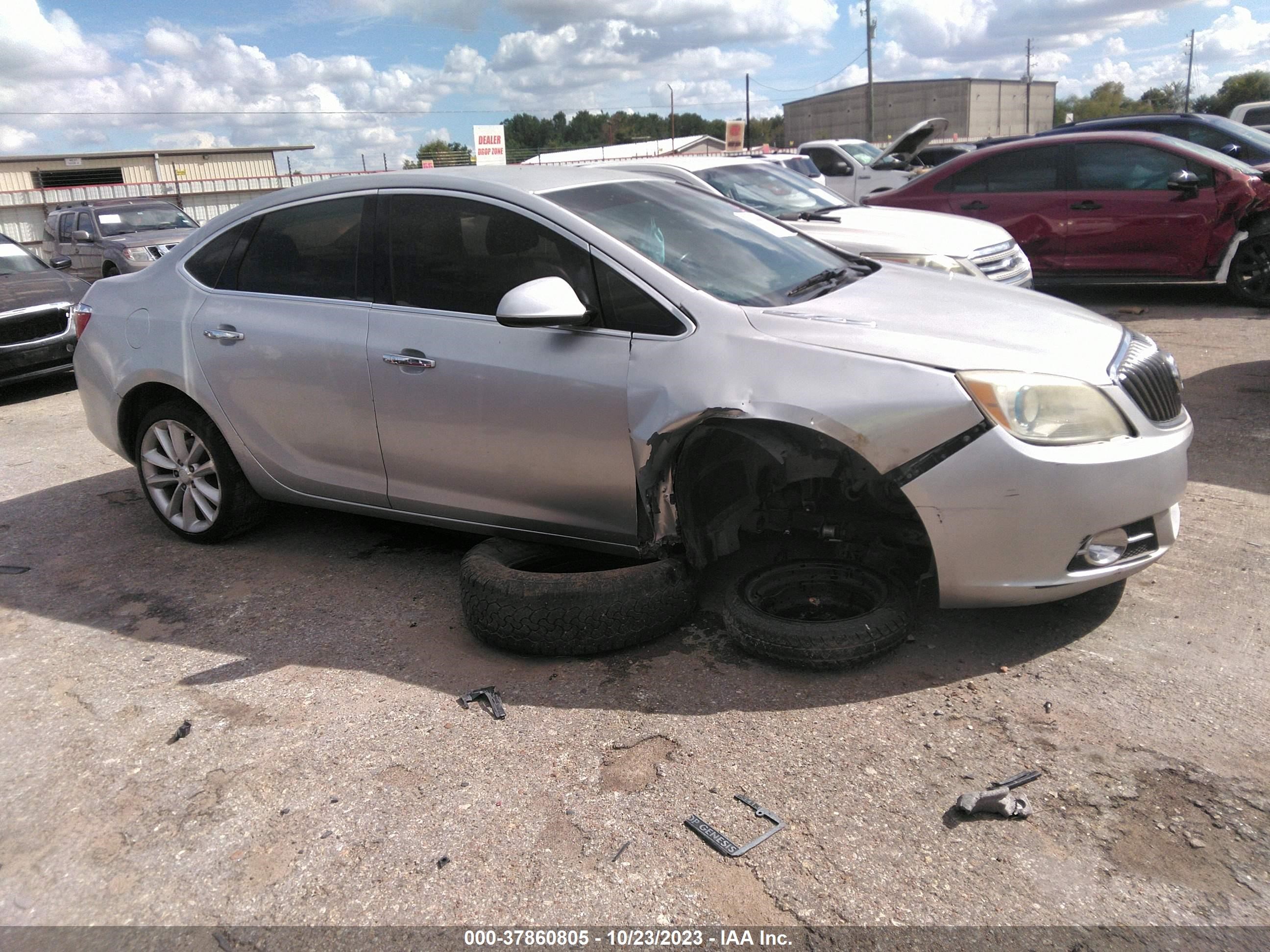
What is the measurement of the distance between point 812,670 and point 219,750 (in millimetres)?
1988

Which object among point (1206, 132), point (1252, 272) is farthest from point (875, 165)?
point (1252, 272)

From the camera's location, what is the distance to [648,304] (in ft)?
11.4

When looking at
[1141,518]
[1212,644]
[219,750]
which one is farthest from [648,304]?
[1212,644]

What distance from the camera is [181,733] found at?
10.5 feet

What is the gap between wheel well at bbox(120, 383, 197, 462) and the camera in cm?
478

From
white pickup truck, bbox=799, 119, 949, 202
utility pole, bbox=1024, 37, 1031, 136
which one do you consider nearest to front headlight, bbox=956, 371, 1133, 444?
white pickup truck, bbox=799, 119, 949, 202

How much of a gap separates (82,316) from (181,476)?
3.51 ft

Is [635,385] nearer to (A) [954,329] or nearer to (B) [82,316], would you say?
(A) [954,329]

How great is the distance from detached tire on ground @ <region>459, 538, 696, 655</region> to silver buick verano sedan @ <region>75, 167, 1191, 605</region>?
0.15 metres

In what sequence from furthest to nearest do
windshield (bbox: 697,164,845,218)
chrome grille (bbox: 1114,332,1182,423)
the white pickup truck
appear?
the white pickup truck
windshield (bbox: 697,164,845,218)
chrome grille (bbox: 1114,332,1182,423)

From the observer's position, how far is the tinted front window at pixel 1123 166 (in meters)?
9.27

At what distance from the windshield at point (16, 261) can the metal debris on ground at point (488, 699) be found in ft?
30.6

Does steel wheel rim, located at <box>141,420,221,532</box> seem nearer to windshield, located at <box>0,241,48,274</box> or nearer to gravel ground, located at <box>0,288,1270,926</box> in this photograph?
gravel ground, located at <box>0,288,1270,926</box>

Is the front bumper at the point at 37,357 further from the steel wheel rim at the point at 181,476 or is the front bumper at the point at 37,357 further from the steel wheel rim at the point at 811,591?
the steel wheel rim at the point at 811,591
